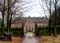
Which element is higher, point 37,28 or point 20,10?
point 20,10

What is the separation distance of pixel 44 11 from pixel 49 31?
3424mm

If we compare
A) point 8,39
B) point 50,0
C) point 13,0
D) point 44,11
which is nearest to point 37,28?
point 44,11

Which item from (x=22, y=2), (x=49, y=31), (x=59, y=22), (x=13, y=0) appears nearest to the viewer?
(x=13, y=0)

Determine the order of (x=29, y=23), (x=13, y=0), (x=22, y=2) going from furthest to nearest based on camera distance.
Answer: (x=29, y=23), (x=22, y=2), (x=13, y=0)

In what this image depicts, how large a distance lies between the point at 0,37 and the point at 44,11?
1095cm

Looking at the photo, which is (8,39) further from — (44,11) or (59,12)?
(59,12)

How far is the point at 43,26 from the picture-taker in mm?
28906

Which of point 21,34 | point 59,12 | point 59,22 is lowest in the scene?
point 21,34

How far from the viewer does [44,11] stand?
26781 mm

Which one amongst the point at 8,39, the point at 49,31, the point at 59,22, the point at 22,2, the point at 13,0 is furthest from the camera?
the point at 59,22

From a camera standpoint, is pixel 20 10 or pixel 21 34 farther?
pixel 21 34

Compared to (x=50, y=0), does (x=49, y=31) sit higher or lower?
lower

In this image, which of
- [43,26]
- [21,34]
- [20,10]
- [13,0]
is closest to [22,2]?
[20,10]

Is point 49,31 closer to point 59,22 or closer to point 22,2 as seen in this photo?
point 59,22
